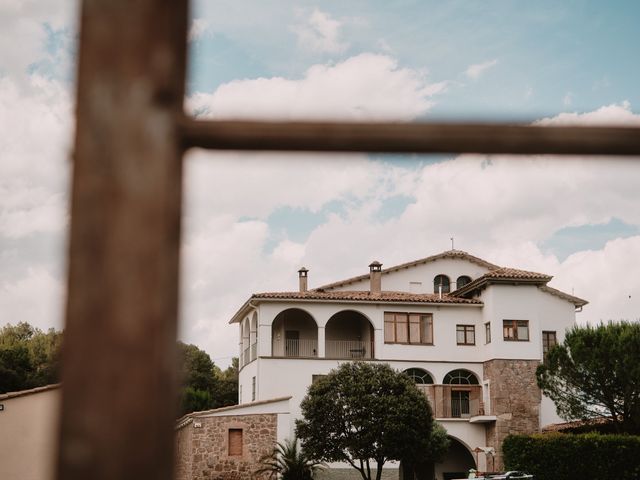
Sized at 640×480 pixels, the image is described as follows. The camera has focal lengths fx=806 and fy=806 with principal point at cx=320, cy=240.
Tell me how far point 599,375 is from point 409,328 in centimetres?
890

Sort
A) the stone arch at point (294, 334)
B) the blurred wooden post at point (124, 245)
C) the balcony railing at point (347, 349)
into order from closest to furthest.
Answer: the blurred wooden post at point (124, 245), the stone arch at point (294, 334), the balcony railing at point (347, 349)

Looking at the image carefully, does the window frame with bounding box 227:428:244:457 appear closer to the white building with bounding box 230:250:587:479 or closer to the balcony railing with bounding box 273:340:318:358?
the white building with bounding box 230:250:587:479

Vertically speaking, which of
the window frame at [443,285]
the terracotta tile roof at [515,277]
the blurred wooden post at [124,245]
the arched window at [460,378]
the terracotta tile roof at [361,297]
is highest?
the window frame at [443,285]

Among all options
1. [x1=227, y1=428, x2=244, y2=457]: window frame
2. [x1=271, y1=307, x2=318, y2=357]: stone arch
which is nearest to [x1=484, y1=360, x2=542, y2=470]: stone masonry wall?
[x1=271, y1=307, x2=318, y2=357]: stone arch

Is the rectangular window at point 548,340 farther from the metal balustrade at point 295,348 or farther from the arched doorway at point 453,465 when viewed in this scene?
the metal balustrade at point 295,348

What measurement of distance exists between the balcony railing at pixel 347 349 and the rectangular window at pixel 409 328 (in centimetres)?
120

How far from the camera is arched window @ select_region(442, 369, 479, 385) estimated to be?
34.2 m

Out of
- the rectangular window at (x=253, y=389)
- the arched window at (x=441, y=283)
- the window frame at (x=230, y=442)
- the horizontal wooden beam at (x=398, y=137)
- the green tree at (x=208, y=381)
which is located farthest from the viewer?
the green tree at (x=208, y=381)

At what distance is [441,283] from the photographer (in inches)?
1505

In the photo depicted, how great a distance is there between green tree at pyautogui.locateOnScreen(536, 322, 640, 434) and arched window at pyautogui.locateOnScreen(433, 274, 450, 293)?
29.5ft

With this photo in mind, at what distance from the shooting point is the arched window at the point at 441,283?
125 ft

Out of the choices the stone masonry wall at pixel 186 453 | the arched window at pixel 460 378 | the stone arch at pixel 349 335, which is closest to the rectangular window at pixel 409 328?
the stone arch at pixel 349 335

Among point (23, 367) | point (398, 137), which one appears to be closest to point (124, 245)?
point (398, 137)

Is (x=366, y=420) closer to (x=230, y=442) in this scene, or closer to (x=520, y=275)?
(x=230, y=442)
